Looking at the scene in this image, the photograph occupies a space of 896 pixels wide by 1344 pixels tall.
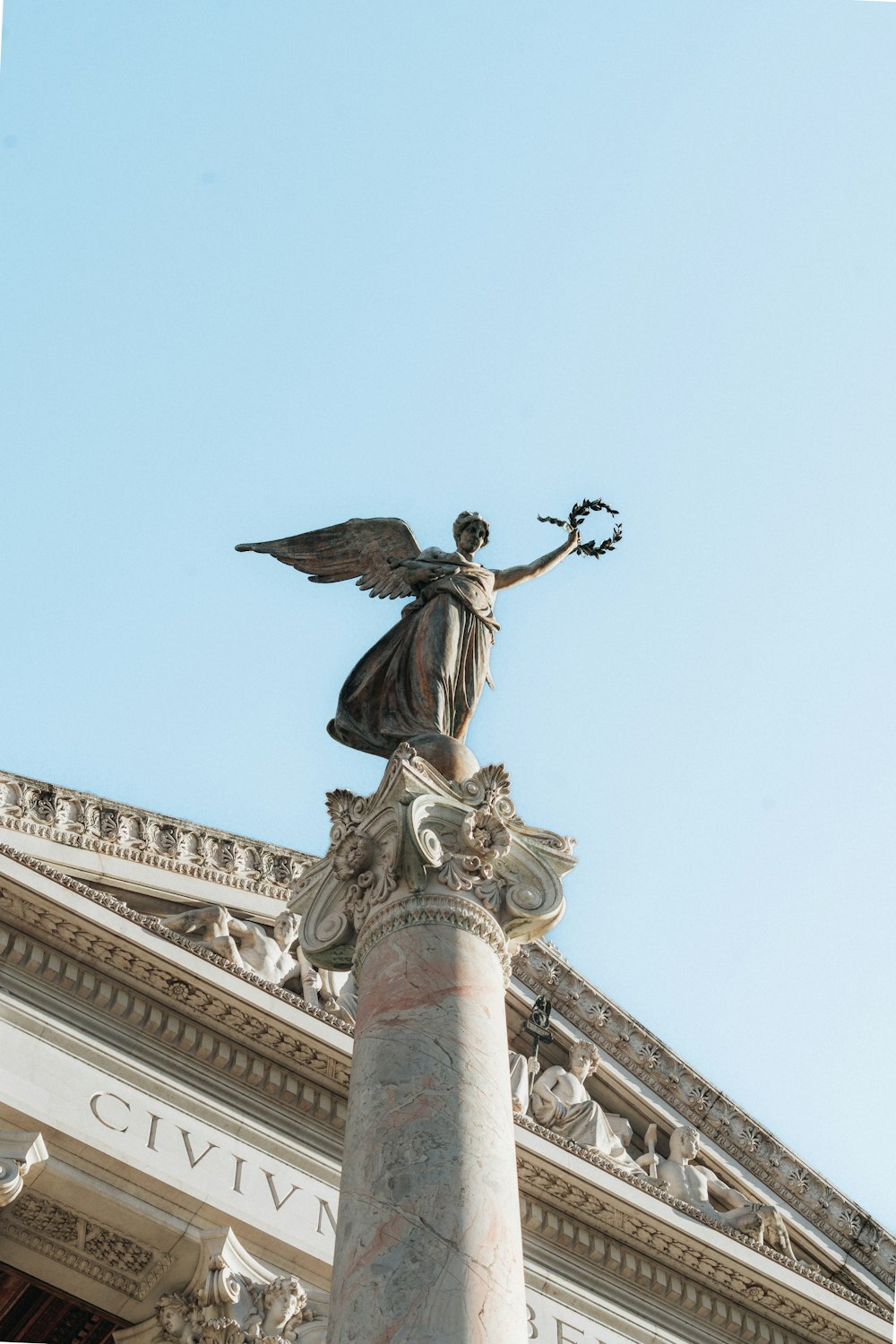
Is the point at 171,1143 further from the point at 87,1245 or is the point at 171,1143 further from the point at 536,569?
the point at 536,569

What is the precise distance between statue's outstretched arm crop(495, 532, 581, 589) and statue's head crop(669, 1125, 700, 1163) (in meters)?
8.06

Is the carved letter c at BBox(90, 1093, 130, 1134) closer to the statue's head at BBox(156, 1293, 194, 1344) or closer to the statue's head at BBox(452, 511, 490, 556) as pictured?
the statue's head at BBox(156, 1293, 194, 1344)

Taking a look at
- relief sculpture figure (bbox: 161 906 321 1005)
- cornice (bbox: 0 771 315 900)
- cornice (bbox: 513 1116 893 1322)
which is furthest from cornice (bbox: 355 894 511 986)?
cornice (bbox: 513 1116 893 1322)

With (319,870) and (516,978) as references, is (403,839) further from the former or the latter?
(516,978)

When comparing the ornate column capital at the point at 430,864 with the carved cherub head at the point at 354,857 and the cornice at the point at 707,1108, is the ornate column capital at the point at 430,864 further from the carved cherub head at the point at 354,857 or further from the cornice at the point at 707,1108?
the cornice at the point at 707,1108

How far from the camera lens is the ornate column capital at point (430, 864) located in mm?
9148

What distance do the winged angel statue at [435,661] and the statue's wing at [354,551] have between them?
0.37 metres

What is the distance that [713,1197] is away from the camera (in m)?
17.8

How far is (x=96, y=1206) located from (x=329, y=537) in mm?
5118

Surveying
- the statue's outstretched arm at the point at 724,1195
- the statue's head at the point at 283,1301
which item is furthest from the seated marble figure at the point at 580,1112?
the statue's head at the point at 283,1301

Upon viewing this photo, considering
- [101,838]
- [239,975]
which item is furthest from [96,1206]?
[101,838]

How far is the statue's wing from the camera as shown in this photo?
12.8 meters

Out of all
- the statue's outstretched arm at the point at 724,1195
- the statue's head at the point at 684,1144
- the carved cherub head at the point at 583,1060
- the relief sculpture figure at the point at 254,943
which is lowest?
the statue's outstretched arm at the point at 724,1195

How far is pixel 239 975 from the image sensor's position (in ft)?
48.7
